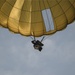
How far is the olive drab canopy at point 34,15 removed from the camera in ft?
201

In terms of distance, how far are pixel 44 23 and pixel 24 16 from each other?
5.69 ft

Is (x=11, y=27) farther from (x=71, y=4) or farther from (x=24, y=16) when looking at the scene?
(x=71, y=4)

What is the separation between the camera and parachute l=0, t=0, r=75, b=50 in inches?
2415

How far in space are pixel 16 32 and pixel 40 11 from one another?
→ 2.57 m

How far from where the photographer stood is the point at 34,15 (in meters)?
61.6

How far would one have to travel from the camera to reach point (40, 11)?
202ft

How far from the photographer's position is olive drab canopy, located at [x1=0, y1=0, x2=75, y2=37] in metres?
61.3

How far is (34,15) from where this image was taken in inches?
2426

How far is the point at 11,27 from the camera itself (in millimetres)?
61750

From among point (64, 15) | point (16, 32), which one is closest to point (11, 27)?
point (16, 32)

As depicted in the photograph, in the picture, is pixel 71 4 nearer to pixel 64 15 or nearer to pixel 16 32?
pixel 64 15

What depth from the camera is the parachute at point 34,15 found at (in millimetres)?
61344

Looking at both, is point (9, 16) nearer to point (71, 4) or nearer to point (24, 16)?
point (24, 16)

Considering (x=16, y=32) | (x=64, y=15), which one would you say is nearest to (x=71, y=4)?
(x=64, y=15)
